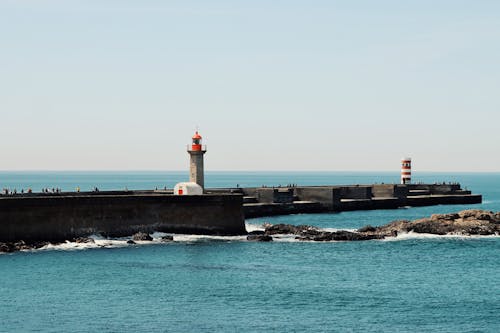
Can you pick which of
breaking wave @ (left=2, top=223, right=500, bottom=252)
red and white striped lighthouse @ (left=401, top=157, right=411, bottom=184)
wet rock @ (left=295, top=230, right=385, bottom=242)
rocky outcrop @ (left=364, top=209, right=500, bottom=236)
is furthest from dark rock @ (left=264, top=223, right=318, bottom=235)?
red and white striped lighthouse @ (left=401, top=157, right=411, bottom=184)

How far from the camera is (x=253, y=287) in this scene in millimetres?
40188

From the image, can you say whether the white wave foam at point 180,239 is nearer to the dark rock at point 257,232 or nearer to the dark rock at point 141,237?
the dark rock at point 141,237

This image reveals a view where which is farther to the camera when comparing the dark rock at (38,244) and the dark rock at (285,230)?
the dark rock at (285,230)

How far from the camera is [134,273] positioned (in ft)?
143

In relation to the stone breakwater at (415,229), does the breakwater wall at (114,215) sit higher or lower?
higher

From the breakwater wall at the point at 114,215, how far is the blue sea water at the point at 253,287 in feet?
5.94

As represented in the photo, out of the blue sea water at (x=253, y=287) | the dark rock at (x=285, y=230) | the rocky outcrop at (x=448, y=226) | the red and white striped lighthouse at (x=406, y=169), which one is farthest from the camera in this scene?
the red and white striped lighthouse at (x=406, y=169)

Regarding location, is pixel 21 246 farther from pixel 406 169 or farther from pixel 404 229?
pixel 406 169

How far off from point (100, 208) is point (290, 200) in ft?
122

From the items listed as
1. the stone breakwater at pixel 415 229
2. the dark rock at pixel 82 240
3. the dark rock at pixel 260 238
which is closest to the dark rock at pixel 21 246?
the dark rock at pixel 82 240

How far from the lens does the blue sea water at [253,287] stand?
1282 inches

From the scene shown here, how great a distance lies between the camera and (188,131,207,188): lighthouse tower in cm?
6312

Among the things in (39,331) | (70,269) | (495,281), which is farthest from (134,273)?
(495,281)

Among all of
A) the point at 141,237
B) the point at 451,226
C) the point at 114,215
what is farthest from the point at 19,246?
the point at 451,226
